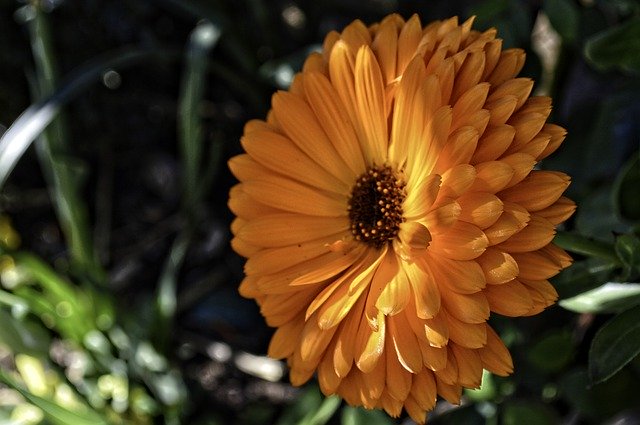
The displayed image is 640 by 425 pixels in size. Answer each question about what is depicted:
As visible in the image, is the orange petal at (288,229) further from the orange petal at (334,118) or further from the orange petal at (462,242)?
the orange petal at (462,242)

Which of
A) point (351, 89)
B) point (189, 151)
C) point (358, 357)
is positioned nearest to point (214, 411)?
point (189, 151)

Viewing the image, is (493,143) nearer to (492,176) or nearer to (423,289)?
(492,176)

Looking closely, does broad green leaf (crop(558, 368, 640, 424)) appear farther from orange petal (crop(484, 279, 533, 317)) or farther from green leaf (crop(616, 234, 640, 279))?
orange petal (crop(484, 279, 533, 317))

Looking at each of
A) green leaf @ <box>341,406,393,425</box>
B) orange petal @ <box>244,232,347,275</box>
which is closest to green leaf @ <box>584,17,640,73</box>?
orange petal @ <box>244,232,347,275</box>

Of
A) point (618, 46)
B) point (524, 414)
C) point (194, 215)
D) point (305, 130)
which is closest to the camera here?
point (305, 130)

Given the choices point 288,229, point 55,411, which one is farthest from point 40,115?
point 288,229

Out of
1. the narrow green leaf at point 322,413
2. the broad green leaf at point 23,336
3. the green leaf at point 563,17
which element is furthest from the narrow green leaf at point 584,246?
the broad green leaf at point 23,336
